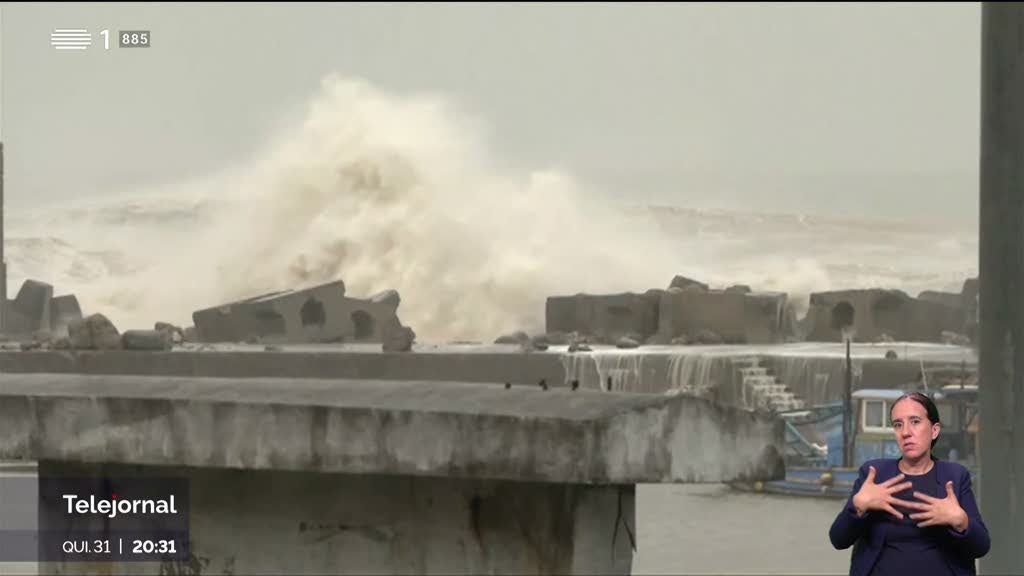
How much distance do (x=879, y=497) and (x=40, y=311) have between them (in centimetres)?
3753

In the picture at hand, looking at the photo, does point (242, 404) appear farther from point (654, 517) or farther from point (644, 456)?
point (654, 517)

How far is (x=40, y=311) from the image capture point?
38188mm

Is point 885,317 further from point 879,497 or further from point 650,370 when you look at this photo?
point 879,497

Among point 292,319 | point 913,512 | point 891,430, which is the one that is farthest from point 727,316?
point 913,512

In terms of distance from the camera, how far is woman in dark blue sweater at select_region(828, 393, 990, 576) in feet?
8.50

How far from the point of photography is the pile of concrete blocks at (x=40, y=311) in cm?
3719

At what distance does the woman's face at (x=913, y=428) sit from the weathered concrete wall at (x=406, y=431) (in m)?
2.64

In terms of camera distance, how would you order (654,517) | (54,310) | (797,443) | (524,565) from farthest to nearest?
(54,310), (797,443), (654,517), (524,565)

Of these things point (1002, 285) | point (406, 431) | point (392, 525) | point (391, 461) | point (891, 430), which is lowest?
point (891, 430)

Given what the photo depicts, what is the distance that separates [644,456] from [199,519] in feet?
5.91

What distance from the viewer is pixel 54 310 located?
3881 centimetres

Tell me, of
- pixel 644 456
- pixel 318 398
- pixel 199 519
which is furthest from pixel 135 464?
pixel 644 456

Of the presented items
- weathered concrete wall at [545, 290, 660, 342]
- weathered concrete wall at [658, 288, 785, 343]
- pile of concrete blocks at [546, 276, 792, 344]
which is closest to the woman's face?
pile of concrete blocks at [546, 276, 792, 344]

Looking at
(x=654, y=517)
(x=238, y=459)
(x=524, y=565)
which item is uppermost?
(x=238, y=459)
